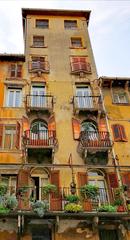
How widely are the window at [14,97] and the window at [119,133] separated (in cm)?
684

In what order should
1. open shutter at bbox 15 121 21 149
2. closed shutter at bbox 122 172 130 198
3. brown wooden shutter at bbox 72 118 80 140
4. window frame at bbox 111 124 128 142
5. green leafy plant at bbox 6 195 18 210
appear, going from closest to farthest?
green leafy plant at bbox 6 195 18 210 < closed shutter at bbox 122 172 130 198 < open shutter at bbox 15 121 21 149 < brown wooden shutter at bbox 72 118 80 140 < window frame at bbox 111 124 128 142

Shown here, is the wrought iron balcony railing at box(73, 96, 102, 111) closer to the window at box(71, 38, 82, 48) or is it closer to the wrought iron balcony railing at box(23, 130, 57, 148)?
the wrought iron balcony railing at box(23, 130, 57, 148)

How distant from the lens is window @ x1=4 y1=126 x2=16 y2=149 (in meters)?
20.4

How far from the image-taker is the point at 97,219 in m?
16.3

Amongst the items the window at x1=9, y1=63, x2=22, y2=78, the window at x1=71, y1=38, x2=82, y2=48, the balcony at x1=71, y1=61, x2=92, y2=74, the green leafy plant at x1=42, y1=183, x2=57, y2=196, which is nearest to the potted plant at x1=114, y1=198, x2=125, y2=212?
the green leafy plant at x1=42, y1=183, x2=57, y2=196

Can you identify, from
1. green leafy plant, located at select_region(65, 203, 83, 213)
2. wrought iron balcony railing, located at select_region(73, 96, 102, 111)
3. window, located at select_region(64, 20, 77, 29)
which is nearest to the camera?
green leafy plant, located at select_region(65, 203, 83, 213)

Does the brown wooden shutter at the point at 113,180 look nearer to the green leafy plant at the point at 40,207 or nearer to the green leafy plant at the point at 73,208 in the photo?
the green leafy plant at the point at 73,208

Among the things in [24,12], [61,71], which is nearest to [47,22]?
[24,12]

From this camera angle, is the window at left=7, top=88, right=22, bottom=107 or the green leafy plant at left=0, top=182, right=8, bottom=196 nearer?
the green leafy plant at left=0, top=182, right=8, bottom=196

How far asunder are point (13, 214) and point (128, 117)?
35.5 feet

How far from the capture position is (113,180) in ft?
62.4

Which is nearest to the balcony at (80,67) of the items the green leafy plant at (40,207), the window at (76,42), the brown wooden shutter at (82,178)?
the window at (76,42)

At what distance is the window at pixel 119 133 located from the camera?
69.4 feet

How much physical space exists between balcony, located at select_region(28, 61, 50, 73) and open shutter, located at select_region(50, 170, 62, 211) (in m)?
9.36
